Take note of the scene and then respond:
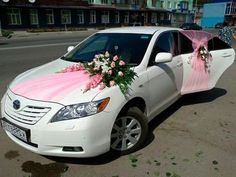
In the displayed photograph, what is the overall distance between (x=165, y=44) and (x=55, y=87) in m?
2.13

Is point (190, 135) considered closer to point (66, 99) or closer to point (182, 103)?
point (182, 103)

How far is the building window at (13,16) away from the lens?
3241cm

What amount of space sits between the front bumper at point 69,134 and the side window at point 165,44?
141 centimetres

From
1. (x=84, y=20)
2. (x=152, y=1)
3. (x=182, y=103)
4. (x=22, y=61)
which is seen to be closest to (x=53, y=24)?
(x=84, y=20)

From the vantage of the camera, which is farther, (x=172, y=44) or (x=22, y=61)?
(x=22, y=61)

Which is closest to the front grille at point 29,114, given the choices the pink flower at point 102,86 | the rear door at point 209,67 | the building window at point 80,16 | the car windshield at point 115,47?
the pink flower at point 102,86

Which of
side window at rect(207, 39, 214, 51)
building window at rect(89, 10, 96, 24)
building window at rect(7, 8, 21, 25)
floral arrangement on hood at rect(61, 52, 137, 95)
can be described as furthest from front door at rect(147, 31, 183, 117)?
building window at rect(89, 10, 96, 24)

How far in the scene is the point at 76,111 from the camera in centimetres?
281

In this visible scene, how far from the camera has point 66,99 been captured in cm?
287

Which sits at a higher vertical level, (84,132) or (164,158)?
(84,132)

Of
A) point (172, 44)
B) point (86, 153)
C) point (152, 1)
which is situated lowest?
point (86, 153)

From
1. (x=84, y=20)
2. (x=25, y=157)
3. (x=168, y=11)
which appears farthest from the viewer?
(x=168, y=11)

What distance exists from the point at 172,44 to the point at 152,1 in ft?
172

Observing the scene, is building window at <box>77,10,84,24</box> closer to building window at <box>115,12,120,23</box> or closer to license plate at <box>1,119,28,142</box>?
building window at <box>115,12,120,23</box>
